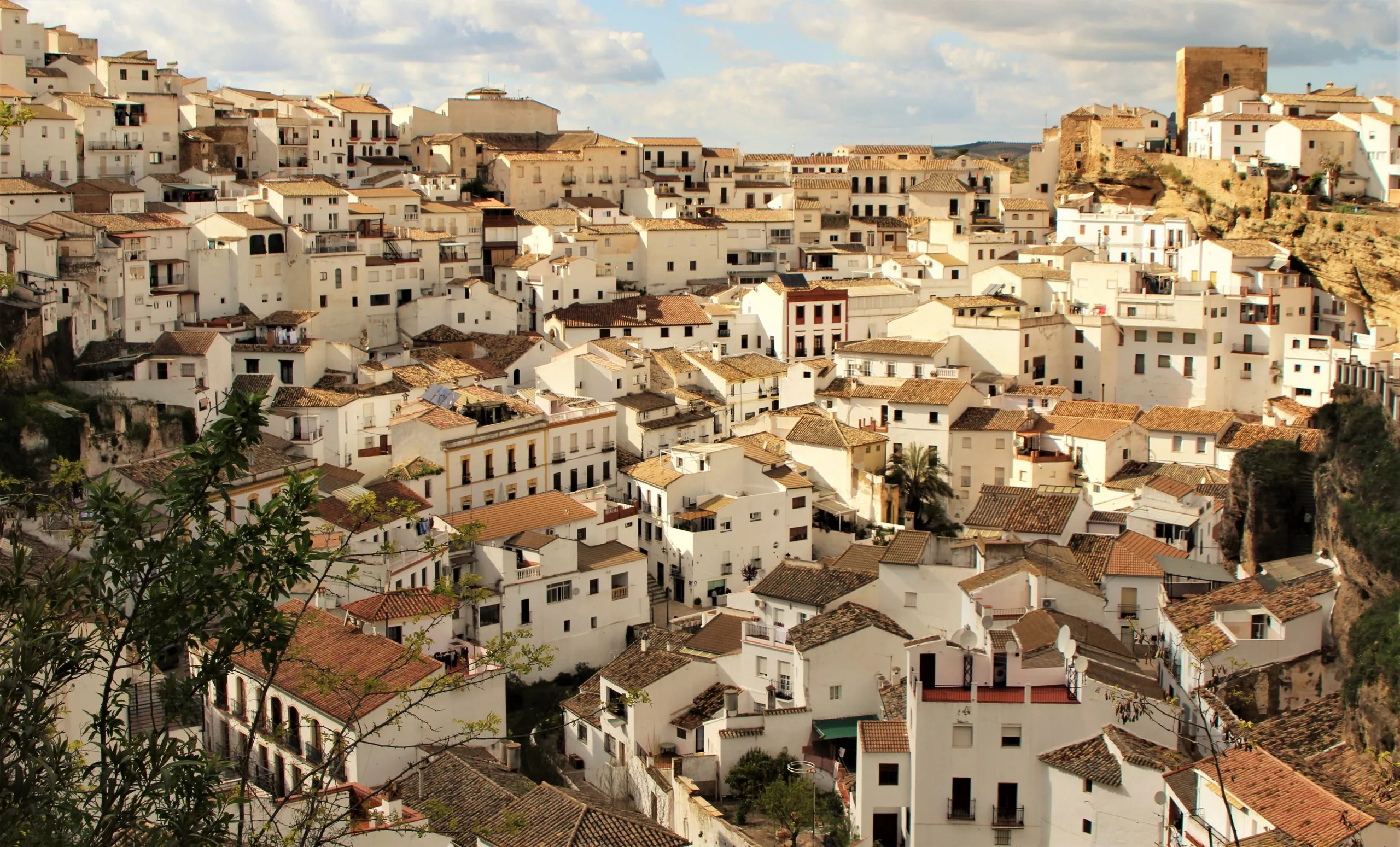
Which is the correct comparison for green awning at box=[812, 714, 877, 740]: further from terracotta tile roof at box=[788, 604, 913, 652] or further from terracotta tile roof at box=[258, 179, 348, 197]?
terracotta tile roof at box=[258, 179, 348, 197]

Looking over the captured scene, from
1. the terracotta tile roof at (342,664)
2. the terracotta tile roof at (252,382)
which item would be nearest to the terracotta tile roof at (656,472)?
the terracotta tile roof at (252,382)

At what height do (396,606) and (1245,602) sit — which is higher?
(1245,602)

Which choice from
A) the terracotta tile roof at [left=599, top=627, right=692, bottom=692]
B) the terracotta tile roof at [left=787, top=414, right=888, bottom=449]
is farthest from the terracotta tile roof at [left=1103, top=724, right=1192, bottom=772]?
the terracotta tile roof at [left=787, top=414, right=888, bottom=449]

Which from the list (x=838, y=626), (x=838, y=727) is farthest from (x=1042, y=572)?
(x=838, y=727)

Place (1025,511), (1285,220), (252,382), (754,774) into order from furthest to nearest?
(1285,220)
(252,382)
(1025,511)
(754,774)

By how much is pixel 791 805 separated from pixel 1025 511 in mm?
10936

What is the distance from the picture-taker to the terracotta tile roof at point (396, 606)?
80.8 ft

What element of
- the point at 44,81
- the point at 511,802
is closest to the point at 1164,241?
the point at 511,802

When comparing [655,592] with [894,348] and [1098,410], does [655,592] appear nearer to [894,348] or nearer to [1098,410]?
[894,348]

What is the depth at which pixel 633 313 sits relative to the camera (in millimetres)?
42625

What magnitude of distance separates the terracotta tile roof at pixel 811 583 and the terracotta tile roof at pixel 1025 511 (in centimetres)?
405

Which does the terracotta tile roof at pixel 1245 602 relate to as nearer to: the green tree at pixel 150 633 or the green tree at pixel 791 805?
the green tree at pixel 791 805

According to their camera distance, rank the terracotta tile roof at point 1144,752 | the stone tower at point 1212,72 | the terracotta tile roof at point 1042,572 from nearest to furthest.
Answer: the terracotta tile roof at point 1144,752
the terracotta tile roof at point 1042,572
the stone tower at point 1212,72

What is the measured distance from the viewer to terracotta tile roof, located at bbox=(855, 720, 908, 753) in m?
21.3
